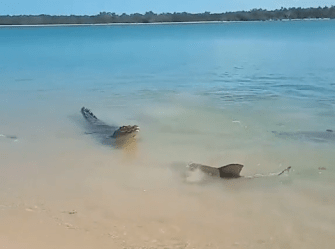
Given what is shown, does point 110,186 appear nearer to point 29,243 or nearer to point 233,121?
point 29,243

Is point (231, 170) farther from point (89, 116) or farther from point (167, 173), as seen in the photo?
point (89, 116)

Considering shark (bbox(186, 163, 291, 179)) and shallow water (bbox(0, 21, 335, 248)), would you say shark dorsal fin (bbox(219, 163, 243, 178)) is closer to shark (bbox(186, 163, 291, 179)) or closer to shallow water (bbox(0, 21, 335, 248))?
shark (bbox(186, 163, 291, 179))

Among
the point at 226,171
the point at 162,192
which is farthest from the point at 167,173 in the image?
the point at 226,171

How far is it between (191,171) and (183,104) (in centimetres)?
435

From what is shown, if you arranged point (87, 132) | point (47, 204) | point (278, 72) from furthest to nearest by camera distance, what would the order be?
point (278, 72)
point (87, 132)
point (47, 204)

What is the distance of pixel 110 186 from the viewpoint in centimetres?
474

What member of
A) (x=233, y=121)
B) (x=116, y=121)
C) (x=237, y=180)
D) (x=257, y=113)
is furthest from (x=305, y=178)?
(x=116, y=121)

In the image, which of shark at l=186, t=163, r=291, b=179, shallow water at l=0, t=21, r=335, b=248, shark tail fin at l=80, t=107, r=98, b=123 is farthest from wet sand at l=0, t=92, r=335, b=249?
shark tail fin at l=80, t=107, r=98, b=123

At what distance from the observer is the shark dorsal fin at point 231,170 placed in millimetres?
4935

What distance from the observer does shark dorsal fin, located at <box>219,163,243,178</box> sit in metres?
4.94

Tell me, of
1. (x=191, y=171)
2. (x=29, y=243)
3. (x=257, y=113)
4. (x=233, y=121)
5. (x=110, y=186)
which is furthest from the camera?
(x=257, y=113)

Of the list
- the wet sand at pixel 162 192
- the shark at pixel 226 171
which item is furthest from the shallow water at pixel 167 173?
the shark at pixel 226 171

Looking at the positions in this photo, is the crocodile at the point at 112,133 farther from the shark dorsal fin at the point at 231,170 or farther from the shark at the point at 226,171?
the shark dorsal fin at the point at 231,170

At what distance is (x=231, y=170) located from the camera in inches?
196
